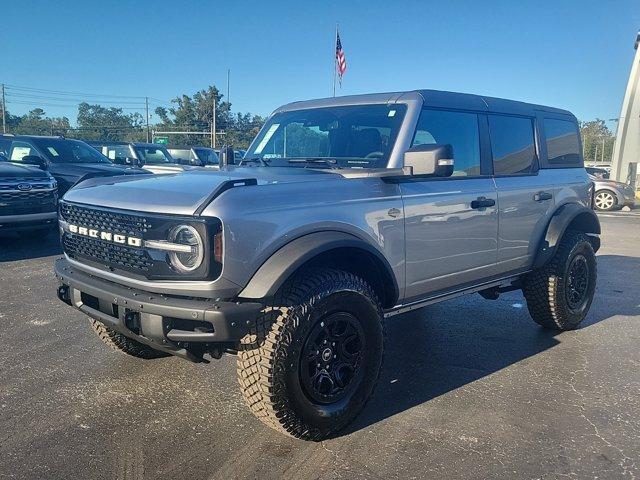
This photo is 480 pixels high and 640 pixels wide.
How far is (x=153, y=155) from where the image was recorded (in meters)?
16.3

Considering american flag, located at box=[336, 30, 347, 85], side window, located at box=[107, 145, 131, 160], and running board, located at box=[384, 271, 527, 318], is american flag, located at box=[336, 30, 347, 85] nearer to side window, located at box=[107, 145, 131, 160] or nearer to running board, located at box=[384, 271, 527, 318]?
side window, located at box=[107, 145, 131, 160]

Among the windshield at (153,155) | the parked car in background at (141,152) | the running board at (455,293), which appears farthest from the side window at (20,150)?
the running board at (455,293)

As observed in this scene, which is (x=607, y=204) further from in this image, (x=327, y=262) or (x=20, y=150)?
(x=327, y=262)

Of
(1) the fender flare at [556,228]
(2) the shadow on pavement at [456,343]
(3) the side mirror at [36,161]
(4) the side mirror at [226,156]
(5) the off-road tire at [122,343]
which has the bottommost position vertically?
(2) the shadow on pavement at [456,343]

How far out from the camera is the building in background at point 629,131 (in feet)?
91.2

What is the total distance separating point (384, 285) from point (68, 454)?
2.04 meters

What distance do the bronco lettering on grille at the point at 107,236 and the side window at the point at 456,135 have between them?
197 centimetres

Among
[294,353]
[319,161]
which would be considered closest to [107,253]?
[294,353]

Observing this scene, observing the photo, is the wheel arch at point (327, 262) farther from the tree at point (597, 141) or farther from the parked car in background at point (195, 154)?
the tree at point (597, 141)

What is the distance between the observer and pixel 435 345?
15.7 feet

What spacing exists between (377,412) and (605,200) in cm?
1861

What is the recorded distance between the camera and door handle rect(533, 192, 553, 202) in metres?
4.78

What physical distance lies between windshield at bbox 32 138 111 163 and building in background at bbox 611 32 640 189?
26.1 m

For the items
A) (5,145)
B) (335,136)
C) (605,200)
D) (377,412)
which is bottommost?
(377,412)
